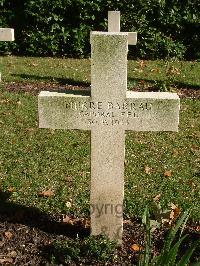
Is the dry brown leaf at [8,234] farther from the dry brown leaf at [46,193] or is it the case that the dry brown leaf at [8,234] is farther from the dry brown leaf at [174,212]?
the dry brown leaf at [174,212]

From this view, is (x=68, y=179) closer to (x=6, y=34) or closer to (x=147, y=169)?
(x=147, y=169)

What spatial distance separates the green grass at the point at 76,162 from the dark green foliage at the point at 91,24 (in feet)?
15.3

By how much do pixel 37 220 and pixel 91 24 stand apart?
30.1 feet

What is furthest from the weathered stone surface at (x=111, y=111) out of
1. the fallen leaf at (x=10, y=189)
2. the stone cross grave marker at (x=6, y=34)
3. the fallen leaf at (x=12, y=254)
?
the stone cross grave marker at (x=6, y=34)

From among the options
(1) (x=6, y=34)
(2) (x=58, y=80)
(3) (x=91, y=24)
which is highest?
(1) (x=6, y=34)

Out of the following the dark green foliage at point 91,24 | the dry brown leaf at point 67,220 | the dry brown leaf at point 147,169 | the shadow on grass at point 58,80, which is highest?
the dark green foliage at point 91,24

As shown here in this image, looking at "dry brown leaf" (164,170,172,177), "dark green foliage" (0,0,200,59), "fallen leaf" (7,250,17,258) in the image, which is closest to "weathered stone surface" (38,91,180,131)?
"fallen leaf" (7,250,17,258)

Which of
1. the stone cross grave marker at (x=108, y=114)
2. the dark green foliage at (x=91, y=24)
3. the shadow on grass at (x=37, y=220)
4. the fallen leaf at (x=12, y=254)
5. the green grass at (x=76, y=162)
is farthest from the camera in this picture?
the dark green foliage at (x=91, y=24)

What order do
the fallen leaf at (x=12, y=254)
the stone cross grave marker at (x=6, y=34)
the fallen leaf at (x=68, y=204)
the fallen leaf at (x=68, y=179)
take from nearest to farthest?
1. the fallen leaf at (x=12, y=254)
2. the fallen leaf at (x=68, y=204)
3. the fallen leaf at (x=68, y=179)
4. the stone cross grave marker at (x=6, y=34)

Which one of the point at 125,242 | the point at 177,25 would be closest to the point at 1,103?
the point at 125,242

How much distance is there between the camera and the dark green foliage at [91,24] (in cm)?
1260

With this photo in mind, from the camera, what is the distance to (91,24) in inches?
509

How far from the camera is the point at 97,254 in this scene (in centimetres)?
378

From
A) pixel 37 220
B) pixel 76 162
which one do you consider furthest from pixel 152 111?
pixel 76 162
